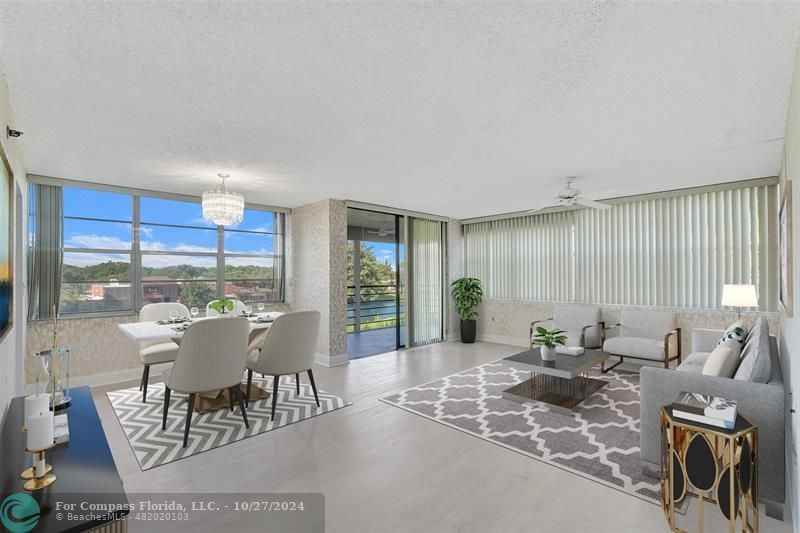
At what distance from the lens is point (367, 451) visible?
9.50 ft

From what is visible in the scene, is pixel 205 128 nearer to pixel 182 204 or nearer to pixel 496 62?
pixel 496 62

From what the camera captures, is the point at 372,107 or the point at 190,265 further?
the point at 190,265

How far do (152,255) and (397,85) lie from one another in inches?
176

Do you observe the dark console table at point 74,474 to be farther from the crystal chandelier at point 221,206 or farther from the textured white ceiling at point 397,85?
the crystal chandelier at point 221,206

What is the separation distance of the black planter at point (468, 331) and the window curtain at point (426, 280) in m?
0.44

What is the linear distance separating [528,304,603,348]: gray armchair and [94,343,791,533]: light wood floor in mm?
2990

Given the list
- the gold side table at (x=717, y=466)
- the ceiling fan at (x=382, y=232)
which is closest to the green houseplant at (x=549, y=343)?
the gold side table at (x=717, y=466)

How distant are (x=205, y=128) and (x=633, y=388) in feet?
16.7

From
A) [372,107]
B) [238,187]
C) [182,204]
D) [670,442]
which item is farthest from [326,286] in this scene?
[670,442]

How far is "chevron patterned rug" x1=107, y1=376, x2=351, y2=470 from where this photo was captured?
2.95 m

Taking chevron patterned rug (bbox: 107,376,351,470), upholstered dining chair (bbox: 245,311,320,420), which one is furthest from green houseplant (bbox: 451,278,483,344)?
upholstered dining chair (bbox: 245,311,320,420)

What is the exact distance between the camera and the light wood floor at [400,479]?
82.4 inches

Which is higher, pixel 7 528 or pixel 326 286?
pixel 326 286

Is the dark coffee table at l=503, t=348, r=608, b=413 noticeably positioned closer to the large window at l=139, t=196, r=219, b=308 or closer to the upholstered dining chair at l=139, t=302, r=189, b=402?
the upholstered dining chair at l=139, t=302, r=189, b=402
